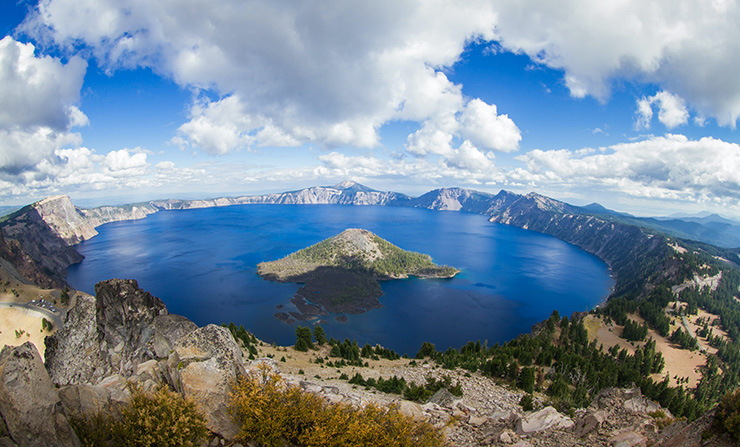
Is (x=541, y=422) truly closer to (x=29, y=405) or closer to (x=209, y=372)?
(x=209, y=372)

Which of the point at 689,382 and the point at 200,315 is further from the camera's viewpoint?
the point at 200,315

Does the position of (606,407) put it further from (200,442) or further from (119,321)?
(119,321)

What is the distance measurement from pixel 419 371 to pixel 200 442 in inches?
1508

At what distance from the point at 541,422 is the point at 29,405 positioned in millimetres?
27839

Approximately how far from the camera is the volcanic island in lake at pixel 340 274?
13288 cm

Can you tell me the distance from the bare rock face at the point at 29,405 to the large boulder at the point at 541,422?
2447 centimetres

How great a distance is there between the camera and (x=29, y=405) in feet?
38.0

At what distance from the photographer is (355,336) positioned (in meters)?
108

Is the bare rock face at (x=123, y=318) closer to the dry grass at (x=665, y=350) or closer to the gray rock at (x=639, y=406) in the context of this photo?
the gray rock at (x=639, y=406)

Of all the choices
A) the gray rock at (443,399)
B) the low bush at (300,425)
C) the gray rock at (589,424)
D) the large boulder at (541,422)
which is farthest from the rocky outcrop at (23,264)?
the gray rock at (589,424)

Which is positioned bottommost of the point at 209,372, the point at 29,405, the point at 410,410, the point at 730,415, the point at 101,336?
the point at 101,336

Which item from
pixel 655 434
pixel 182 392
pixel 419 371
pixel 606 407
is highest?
pixel 182 392

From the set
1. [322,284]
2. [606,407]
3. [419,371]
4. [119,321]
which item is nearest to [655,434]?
[606,407]

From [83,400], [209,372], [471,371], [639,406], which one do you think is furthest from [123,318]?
[639,406]
